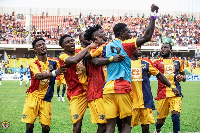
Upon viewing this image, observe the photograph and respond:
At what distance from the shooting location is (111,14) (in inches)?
2611

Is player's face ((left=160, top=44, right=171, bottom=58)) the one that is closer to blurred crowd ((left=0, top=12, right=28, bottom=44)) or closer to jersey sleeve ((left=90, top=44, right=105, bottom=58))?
jersey sleeve ((left=90, top=44, right=105, bottom=58))

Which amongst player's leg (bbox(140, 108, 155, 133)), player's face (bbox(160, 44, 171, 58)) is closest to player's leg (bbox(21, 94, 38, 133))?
player's leg (bbox(140, 108, 155, 133))

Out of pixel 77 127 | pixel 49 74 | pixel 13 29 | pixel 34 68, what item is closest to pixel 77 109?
pixel 77 127

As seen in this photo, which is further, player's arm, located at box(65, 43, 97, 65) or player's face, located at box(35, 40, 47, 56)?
player's face, located at box(35, 40, 47, 56)

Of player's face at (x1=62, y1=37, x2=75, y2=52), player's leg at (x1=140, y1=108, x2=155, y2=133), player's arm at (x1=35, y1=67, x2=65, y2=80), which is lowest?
player's leg at (x1=140, y1=108, x2=155, y2=133)

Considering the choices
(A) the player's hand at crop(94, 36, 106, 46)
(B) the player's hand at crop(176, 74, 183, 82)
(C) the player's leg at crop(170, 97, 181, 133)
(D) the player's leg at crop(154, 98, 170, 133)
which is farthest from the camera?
(D) the player's leg at crop(154, 98, 170, 133)

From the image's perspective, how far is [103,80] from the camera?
21.4 ft

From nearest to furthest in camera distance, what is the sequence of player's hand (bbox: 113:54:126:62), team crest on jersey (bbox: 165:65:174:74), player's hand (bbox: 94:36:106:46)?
1. player's hand (bbox: 113:54:126:62)
2. player's hand (bbox: 94:36:106:46)
3. team crest on jersey (bbox: 165:65:174:74)

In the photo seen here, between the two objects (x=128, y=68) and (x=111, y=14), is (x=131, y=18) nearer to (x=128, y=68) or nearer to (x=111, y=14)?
(x=111, y=14)

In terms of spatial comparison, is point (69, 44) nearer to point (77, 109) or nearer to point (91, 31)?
point (91, 31)

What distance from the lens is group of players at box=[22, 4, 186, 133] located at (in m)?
5.37

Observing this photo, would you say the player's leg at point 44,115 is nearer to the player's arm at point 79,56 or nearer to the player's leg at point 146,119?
the player's arm at point 79,56

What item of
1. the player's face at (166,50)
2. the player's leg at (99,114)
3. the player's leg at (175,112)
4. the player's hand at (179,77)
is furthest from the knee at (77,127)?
the player's face at (166,50)

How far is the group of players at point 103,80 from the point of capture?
5.37 metres
